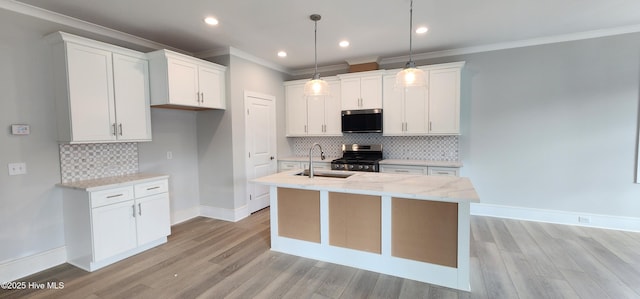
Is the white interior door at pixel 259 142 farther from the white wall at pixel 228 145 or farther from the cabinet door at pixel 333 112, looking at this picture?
the cabinet door at pixel 333 112

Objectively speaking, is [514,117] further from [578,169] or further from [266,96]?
[266,96]

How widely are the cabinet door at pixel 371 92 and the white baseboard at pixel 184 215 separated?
3262 millimetres

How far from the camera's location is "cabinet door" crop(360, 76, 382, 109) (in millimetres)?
4564

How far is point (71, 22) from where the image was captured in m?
2.95

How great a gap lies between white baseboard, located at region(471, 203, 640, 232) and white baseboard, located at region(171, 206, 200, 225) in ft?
14.7

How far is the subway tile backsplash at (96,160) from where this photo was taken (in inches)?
116

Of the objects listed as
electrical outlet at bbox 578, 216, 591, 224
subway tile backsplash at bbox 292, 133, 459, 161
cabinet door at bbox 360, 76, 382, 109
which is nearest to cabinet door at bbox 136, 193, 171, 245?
subway tile backsplash at bbox 292, 133, 459, 161

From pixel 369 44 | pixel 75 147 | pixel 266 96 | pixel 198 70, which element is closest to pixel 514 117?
pixel 369 44

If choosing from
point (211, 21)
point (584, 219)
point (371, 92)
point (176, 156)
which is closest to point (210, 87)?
point (211, 21)

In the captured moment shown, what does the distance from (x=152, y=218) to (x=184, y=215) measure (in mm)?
1022

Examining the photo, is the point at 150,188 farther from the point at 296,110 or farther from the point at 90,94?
the point at 296,110

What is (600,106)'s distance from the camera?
3631mm

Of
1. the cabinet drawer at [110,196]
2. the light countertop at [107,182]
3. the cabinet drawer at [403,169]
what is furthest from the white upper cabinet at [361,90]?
the cabinet drawer at [110,196]

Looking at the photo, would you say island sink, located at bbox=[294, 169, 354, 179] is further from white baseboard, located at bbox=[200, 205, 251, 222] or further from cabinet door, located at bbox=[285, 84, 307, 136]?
cabinet door, located at bbox=[285, 84, 307, 136]
